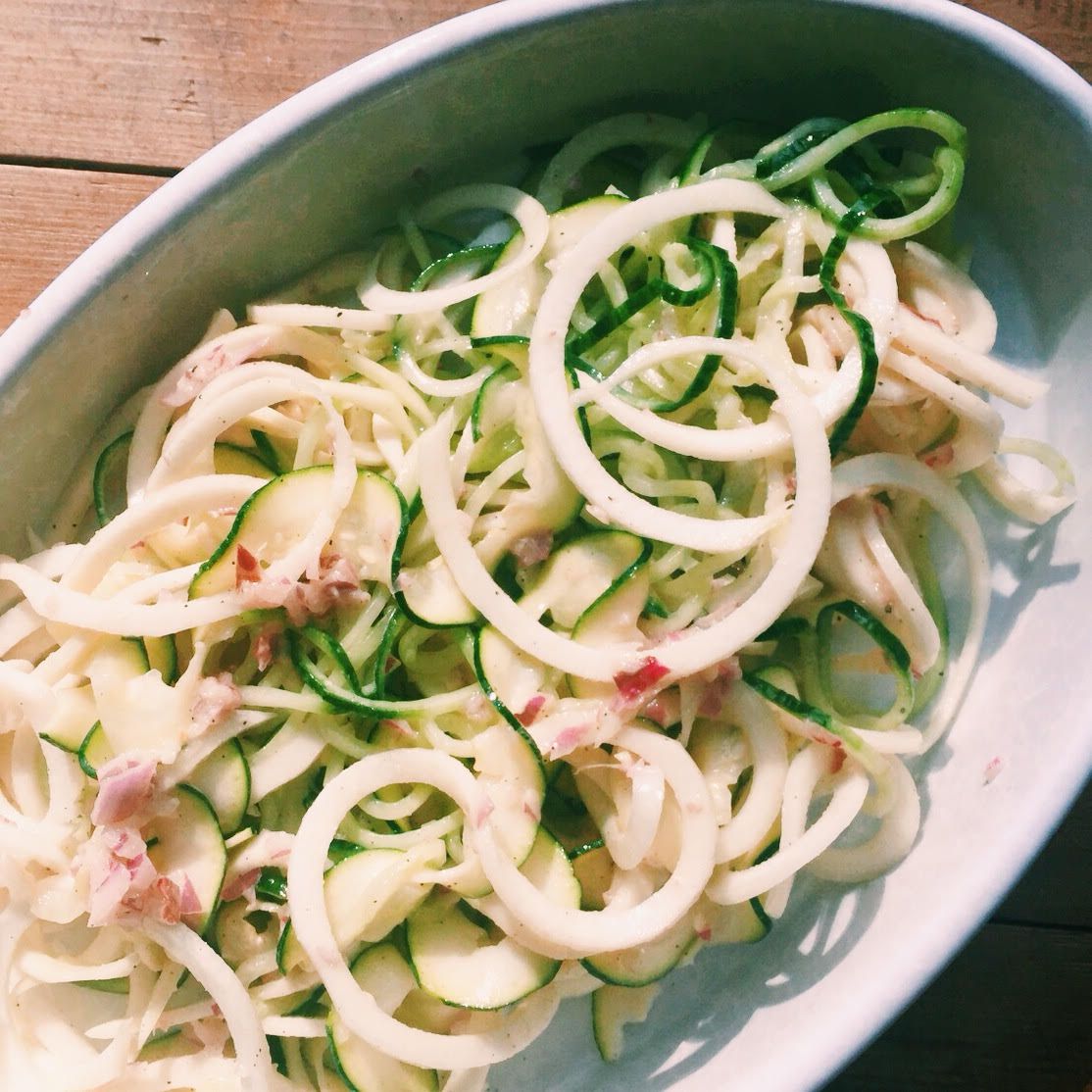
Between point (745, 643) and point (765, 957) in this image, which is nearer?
point (745, 643)

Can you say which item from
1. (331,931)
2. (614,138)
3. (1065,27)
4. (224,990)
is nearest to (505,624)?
(331,931)

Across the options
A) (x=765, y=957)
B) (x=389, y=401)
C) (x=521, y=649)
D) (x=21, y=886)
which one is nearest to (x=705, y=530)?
(x=521, y=649)

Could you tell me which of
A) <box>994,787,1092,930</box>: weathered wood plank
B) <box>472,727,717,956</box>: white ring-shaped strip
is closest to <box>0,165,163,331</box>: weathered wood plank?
<box>472,727,717,956</box>: white ring-shaped strip

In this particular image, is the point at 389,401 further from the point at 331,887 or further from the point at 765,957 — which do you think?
the point at 765,957

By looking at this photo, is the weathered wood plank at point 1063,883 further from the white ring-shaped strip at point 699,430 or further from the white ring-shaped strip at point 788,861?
the white ring-shaped strip at point 699,430

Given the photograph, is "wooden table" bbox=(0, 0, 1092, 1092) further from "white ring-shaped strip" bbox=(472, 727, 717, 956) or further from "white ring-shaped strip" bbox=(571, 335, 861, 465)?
"white ring-shaped strip" bbox=(571, 335, 861, 465)

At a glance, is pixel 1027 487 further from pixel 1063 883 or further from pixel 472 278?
pixel 472 278

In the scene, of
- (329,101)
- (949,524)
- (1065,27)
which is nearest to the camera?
(329,101)
